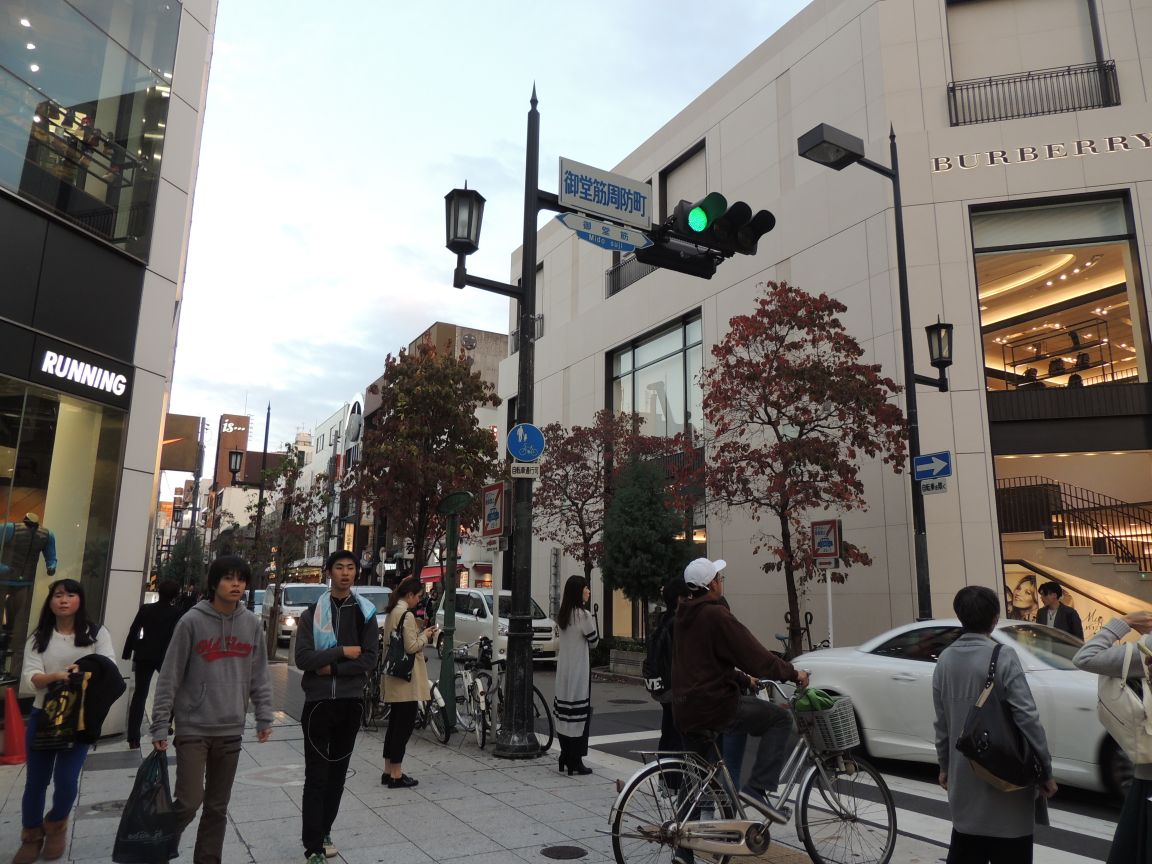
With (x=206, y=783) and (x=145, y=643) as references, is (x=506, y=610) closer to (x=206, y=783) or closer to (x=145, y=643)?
(x=145, y=643)

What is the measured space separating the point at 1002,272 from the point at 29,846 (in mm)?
17972

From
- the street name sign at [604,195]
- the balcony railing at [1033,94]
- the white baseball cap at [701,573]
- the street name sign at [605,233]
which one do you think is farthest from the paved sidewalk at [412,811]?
the balcony railing at [1033,94]

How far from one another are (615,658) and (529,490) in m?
11.4

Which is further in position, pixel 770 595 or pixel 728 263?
pixel 728 263

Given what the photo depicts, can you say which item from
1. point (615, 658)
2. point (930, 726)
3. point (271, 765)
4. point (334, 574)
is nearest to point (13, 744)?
point (334, 574)

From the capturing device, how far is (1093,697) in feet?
22.9

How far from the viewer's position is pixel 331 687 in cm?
535

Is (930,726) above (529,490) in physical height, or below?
below

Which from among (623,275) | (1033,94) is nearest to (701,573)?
(1033,94)

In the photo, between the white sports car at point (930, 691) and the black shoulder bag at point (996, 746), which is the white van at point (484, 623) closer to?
the white sports car at point (930, 691)

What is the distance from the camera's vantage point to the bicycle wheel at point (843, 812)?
491 cm

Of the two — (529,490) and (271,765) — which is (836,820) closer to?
(529,490)

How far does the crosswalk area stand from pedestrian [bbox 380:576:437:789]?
2254 mm

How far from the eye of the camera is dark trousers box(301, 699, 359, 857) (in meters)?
5.04
